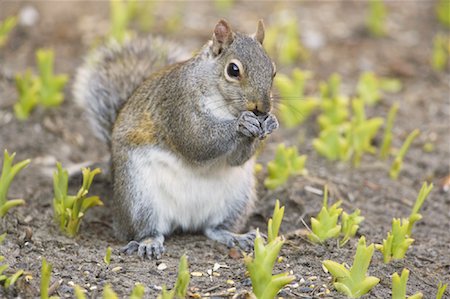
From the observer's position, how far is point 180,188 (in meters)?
3.76

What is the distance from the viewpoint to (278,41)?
6.02 m

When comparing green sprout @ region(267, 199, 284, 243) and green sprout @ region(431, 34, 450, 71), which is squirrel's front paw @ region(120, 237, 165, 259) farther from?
green sprout @ region(431, 34, 450, 71)

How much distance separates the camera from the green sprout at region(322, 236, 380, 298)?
3.05m

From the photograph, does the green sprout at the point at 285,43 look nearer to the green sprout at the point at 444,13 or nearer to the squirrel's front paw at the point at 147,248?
the green sprout at the point at 444,13

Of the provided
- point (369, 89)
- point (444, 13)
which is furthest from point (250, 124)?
point (444, 13)

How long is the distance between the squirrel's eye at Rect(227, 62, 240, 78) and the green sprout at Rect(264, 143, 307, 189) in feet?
3.11

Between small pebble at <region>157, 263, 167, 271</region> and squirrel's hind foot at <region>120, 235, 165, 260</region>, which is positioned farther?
squirrel's hind foot at <region>120, 235, 165, 260</region>

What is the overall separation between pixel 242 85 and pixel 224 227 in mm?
858

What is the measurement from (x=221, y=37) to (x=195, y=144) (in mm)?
478

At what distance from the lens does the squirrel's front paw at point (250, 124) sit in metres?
3.40

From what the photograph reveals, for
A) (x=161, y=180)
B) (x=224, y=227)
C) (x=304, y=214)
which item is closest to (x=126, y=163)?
(x=161, y=180)

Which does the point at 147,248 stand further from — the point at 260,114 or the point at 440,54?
the point at 440,54

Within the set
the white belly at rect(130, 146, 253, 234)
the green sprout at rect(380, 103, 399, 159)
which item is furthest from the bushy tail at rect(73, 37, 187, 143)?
the green sprout at rect(380, 103, 399, 159)

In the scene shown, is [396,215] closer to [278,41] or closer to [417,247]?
[417,247]
